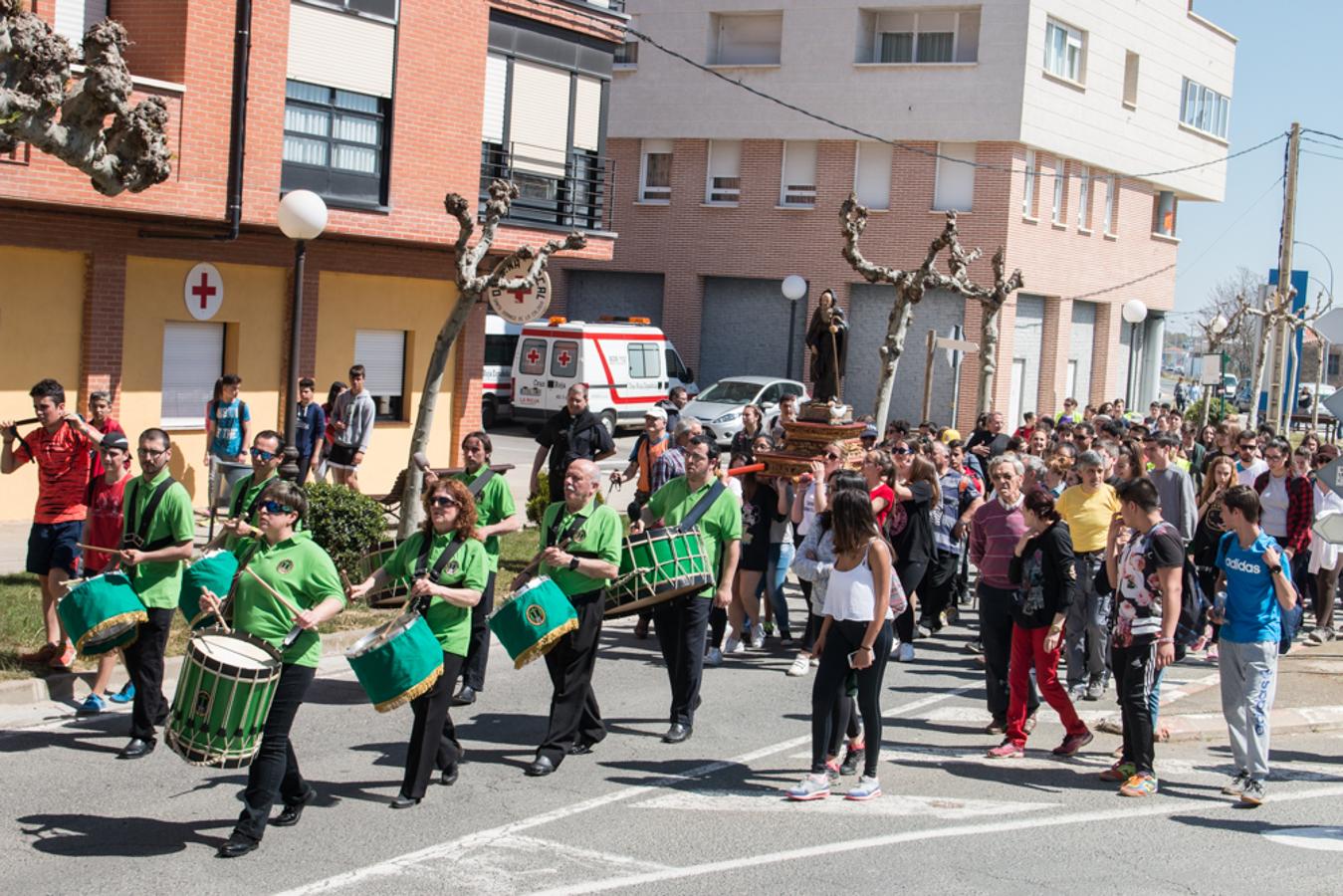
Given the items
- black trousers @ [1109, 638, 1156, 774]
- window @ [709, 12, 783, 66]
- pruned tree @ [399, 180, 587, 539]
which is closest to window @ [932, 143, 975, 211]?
window @ [709, 12, 783, 66]

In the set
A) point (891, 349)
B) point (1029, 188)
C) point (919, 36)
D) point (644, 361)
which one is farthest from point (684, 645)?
point (919, 36)

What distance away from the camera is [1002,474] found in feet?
35.8

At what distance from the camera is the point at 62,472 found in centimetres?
1084

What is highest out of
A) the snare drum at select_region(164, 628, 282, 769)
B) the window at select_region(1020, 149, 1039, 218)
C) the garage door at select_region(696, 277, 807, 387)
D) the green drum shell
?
the window at select_region(1020, 149, 1039, 218)

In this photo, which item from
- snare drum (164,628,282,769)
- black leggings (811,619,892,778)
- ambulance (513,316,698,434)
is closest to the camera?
A: snare drum (164,628,282,769)

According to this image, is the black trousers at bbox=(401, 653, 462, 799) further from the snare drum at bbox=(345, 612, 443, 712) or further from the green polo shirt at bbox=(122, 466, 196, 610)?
the green polo shirt at bbox=(122, 466, 196, 610)

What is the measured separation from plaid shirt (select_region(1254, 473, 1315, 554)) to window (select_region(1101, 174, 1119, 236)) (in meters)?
31.7

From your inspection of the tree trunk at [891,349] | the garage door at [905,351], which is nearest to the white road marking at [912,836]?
the tree trunk at [891,349]

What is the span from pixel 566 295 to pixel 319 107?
80.4 ft

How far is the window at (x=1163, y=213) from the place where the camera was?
48938 mm

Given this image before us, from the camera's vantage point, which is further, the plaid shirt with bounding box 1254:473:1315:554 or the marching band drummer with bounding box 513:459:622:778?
the plaid shirt with bounding box 1254:473:1315:554

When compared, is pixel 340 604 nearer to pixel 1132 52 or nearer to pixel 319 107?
pixel 319 107

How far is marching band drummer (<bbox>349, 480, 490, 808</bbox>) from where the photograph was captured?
27.0 ft

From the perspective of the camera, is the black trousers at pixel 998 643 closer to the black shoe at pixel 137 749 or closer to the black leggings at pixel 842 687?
the black leggings at pixel 842 687
